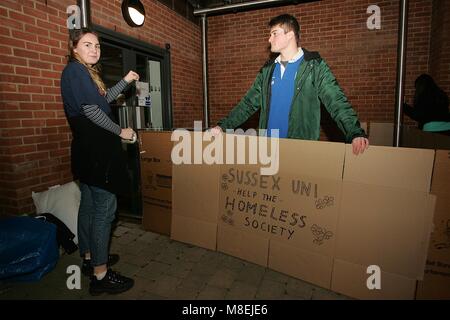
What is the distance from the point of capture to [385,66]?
4.23 meters

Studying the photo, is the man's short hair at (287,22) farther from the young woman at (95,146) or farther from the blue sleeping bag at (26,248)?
the blue sleeping bag at (26,248)

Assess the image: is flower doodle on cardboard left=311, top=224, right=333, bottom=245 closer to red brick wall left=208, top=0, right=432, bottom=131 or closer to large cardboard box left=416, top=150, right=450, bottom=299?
large cardboard box left=416, top=150, right=450, bottom=299

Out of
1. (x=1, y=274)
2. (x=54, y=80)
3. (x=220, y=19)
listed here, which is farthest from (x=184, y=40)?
(x=1, y=274)

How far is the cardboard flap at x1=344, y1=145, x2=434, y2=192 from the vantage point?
157cm

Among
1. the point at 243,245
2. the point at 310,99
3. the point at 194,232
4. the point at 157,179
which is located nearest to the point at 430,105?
the point at 310,99

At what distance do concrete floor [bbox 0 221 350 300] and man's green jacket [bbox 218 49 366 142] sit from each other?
1111 mm

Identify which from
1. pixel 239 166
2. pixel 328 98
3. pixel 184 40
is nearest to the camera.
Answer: pixel 328 98

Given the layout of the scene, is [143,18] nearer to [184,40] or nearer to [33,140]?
[184,40]

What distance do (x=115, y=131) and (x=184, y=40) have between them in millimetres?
3426

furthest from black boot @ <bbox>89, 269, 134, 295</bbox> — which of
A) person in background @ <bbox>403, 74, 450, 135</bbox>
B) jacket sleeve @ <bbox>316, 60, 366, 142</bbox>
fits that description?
person in background @ <bbox>403, 74, 450, 135</bbox>

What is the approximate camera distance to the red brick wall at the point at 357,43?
4125 mm

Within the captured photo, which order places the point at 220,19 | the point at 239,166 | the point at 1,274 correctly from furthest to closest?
the point at 220,19 < the point at 239,166 < the point at 1,274

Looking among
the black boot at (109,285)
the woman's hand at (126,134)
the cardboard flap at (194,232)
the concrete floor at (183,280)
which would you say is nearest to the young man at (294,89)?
the woman's hand at (126,134)

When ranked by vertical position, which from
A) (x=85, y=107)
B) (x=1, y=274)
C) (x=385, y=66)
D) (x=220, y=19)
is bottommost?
(x=1, y=274)
